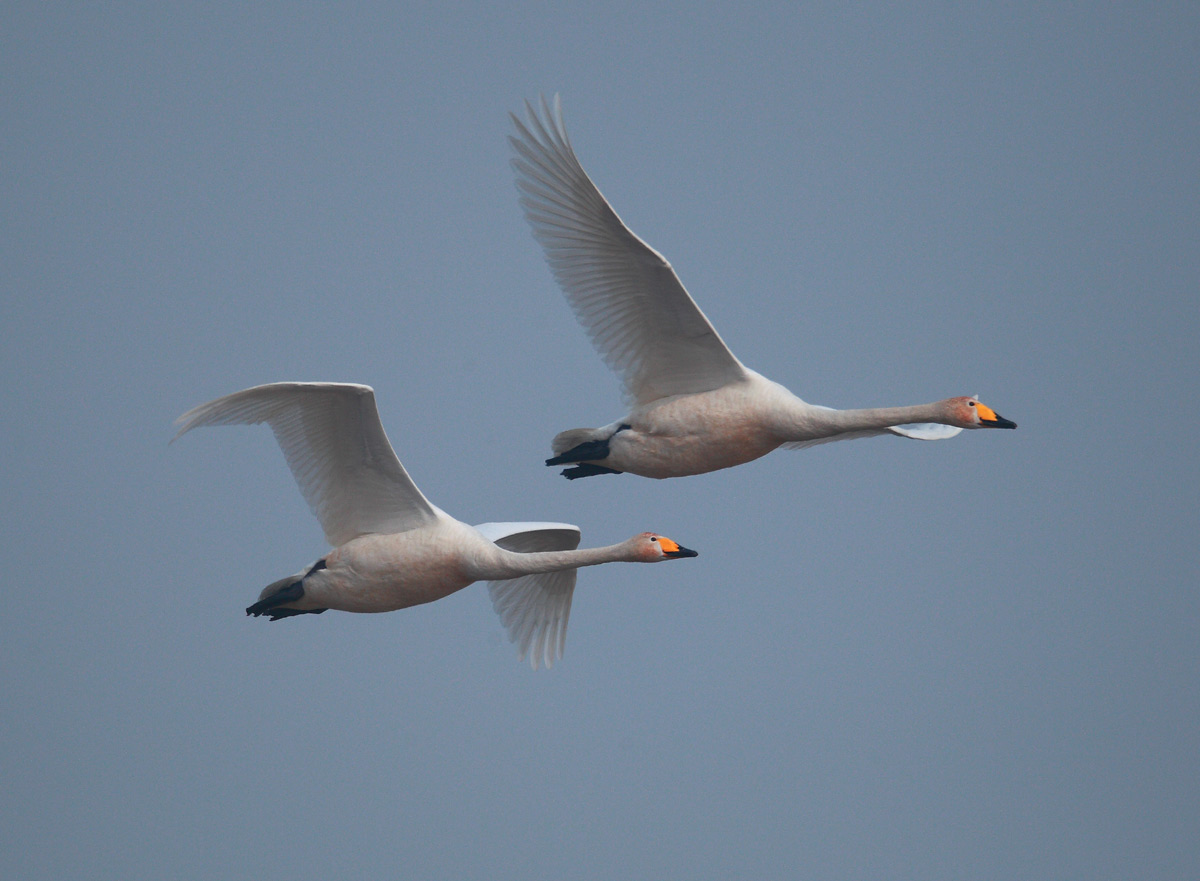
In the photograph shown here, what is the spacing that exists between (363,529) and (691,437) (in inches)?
145

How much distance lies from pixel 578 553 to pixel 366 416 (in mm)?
2635

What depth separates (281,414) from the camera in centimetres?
2280

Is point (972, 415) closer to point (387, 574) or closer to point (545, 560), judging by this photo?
point (545, 560)

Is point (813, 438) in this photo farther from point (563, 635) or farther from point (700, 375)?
point (563, 635)

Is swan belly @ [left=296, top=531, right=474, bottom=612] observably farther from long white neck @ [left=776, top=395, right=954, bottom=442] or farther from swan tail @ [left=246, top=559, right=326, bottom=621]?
long white neck @ [left=776, top=395, right=954, bottom=442]

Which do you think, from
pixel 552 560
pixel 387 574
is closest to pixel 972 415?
pixel 552 560

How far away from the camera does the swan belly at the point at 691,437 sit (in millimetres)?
23500

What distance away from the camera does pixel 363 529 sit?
23438 millimetres

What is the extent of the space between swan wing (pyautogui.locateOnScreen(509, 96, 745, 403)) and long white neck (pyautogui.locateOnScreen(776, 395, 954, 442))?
2.50 ft

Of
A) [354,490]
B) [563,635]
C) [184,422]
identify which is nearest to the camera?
[184,422]

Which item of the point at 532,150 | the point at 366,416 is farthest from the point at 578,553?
the point at 532,150

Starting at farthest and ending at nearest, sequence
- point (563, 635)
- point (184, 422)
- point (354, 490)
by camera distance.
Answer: point (563, 635)
point (354, 490)
point (184, 422)

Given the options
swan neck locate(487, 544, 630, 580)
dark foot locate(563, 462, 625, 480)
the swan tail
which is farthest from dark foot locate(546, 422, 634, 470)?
the swan tail

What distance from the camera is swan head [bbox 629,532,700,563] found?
72.9 feet
